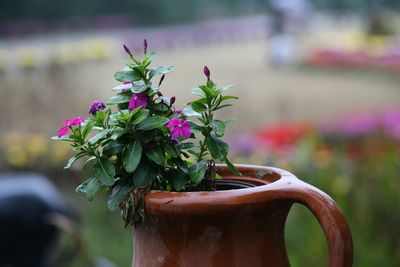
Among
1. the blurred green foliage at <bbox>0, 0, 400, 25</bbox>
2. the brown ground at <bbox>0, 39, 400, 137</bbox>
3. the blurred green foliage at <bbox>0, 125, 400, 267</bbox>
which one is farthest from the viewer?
the blurred green foliage at <bbox>0, 0, 400, 25</bbox>

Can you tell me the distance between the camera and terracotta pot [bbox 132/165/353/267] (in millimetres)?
1024

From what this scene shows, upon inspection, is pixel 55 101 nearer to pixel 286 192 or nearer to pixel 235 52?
pixel 286 192

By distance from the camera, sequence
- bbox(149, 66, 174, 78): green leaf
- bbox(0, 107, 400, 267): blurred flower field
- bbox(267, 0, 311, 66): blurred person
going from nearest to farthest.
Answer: bbox(149, 66, 174, 78): green leaf, bbox(0, 107, 400, 267): blurred flower field, bbox(267, 0, 311, 66): blurred person

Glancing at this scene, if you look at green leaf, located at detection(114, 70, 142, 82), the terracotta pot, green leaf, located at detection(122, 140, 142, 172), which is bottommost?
the terracotta pot

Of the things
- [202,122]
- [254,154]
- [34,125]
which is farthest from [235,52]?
[202,122]

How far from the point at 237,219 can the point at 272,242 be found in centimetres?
7

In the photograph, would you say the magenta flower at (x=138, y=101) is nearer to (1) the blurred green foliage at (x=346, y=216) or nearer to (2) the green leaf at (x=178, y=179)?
(2) the green leaf at (x=178, y=179)

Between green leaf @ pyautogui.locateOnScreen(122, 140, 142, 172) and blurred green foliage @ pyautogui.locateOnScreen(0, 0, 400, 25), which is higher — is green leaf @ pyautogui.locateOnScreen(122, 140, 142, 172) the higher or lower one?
the higher one

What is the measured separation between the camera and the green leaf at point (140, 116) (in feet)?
3.49

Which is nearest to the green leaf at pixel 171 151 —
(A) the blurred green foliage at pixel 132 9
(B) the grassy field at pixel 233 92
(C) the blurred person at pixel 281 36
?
(B) the grassy field at pixel 233 92

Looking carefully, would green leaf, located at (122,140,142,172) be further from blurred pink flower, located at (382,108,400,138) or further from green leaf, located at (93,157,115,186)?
blurred pink flower, located at (382,108,400,138)

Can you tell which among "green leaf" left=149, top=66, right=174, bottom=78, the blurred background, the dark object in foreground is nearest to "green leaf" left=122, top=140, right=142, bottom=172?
"green leaf" left=149, top=66, right=174, bottom=78

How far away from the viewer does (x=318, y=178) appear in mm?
3883

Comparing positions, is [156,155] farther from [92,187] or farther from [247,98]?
[247,98]
